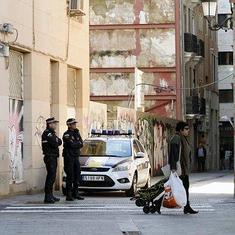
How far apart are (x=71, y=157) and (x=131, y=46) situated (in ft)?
88.5

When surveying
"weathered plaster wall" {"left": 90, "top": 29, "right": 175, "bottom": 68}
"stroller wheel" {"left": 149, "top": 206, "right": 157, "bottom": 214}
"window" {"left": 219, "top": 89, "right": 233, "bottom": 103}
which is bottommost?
"stroller wheel" {"left": 149, "top": 206, "right": 157, "bottom": 214}

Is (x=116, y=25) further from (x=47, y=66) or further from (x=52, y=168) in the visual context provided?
(x=52, y=168)

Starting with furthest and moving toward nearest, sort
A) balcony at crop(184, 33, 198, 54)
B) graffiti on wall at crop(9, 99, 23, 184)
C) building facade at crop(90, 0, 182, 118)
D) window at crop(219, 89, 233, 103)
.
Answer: window at crop(219, 89, 233, 103) < balcony at crop(184, 33, 198, 54) < building facade at crop(90, 0, 182, 118) < graffiti on wall at crop(9, 99, 23, 184)

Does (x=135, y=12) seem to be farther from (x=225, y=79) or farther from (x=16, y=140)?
(x=225, y=79)

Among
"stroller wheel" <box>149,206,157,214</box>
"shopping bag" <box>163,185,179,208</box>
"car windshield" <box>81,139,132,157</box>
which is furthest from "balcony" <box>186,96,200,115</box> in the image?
"shopping bag" <box>163,185,179,208</box>

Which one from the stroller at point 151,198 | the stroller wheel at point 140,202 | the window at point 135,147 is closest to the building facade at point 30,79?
the window at point 135,147

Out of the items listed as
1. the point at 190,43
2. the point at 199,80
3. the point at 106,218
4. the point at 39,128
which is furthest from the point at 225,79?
the point at 106,218

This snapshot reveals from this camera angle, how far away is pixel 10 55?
70.0ft

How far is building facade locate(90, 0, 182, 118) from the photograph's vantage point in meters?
45.9

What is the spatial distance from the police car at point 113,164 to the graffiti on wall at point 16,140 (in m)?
1.32

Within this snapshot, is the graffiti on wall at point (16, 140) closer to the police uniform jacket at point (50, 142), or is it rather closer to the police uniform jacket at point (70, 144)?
the police uniform jacket at point (70, 144)

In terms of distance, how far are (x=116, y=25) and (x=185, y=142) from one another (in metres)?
30.7

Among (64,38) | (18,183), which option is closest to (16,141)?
(18,183)

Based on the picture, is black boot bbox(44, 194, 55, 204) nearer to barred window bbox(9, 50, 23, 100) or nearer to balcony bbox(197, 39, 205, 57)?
barred window bbox(9, 50, 23, 100)
